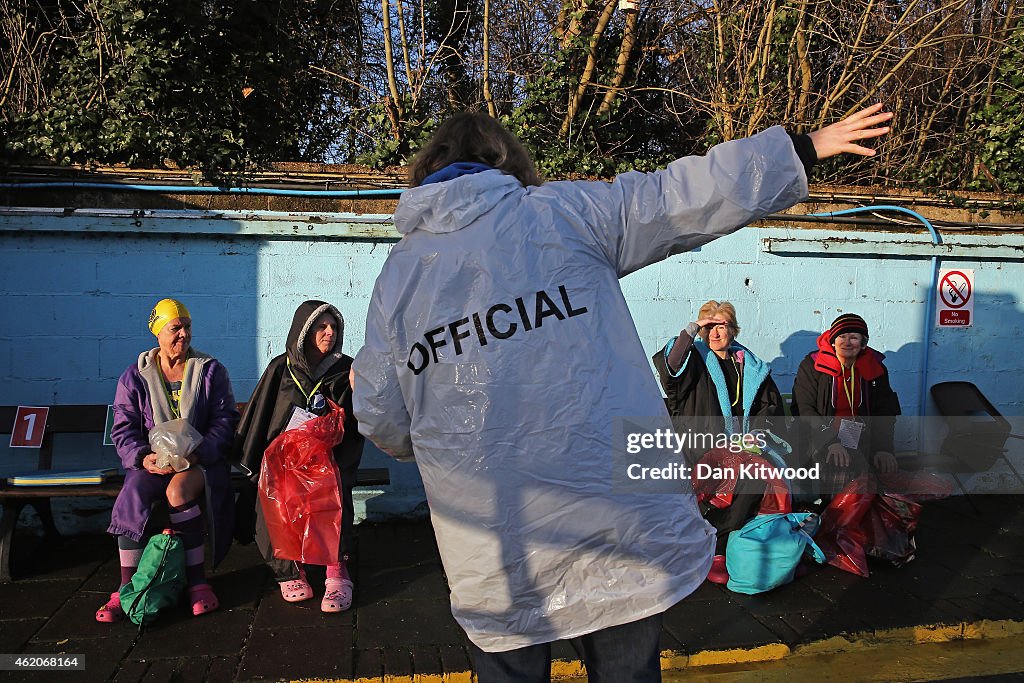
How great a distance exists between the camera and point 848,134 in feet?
6.71

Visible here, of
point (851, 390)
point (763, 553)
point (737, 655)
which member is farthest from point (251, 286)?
point (851, 390)

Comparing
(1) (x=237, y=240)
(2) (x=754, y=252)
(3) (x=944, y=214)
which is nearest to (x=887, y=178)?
(3) (x=944, y=214)

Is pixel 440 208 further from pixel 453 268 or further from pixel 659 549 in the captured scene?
pixel 659 549

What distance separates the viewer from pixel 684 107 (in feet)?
26.4

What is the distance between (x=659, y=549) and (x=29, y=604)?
3.78 metres

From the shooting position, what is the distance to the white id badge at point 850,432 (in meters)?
5.32

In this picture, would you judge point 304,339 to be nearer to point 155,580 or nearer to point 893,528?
point 155,580

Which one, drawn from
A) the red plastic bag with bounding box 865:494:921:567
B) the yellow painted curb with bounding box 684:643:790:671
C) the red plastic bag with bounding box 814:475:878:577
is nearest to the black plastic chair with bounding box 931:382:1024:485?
the red plastic bag with bounding box 865:494:921:567

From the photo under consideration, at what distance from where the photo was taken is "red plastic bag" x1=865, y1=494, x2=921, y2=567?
190 inches

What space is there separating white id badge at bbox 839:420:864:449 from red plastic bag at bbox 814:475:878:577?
0.39m

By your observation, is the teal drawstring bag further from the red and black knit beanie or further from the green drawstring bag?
the green drawstring bag

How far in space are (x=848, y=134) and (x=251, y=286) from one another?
172 inches

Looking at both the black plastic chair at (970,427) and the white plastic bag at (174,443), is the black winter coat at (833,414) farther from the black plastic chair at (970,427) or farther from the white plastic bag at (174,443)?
the white plastic bag at (174,443)

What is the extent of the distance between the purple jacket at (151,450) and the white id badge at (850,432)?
12.6ft
